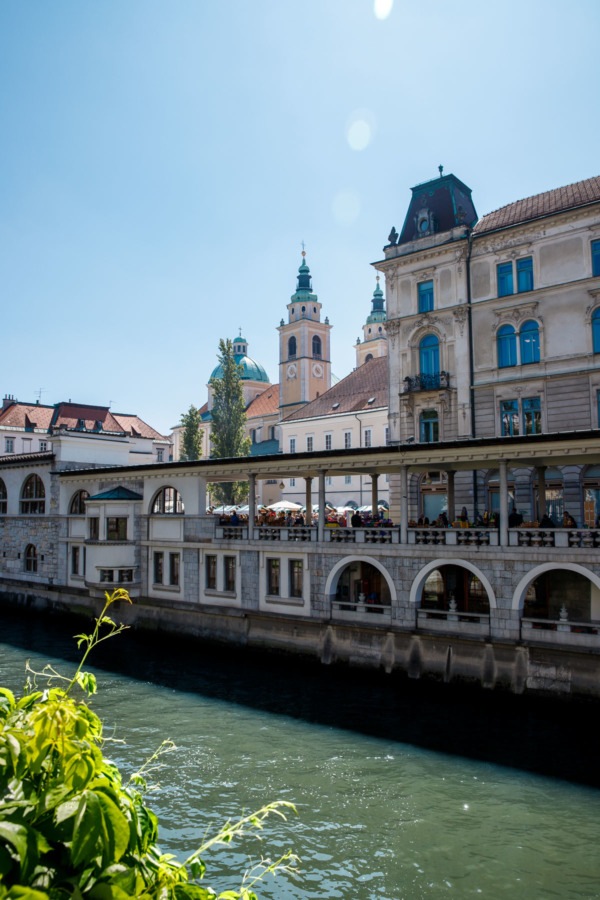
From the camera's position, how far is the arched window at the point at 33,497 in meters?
46.3

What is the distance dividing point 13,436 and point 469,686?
227 feet

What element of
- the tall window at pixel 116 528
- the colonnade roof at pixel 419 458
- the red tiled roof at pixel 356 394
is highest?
the red tiled roof at pixel 356 394

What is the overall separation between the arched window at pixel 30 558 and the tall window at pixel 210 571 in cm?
1779

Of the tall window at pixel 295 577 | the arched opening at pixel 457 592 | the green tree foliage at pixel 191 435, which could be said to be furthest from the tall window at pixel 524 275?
the green tree foliage at pixel 191 435

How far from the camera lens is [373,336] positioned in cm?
11350

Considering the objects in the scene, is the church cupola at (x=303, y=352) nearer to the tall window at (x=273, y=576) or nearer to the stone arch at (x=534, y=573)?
the tall window at (x=273, y=576)

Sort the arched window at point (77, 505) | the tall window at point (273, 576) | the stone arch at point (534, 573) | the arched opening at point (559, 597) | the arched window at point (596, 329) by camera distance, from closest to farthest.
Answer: the stone arch at point (534, 573) → the arched opening at point (559, 597) → the tall window at point (273, 576) → the arched window at point (596, 329) → the arched window at point (77, 505)

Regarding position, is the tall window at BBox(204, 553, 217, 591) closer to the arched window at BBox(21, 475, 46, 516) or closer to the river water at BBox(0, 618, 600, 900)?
the river water at BBox(0, 618, 600, 900)

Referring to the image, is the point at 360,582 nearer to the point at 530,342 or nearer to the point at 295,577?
the point at 295,577

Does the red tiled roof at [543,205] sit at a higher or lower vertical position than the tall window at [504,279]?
higher

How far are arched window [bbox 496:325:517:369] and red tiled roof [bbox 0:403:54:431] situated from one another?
61.5 m

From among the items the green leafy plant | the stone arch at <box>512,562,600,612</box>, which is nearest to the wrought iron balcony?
the stone arch at <box>512,562,600,612</box>

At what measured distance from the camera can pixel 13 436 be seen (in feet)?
259

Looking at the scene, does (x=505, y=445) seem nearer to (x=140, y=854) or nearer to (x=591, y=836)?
(x=591, y=836)
